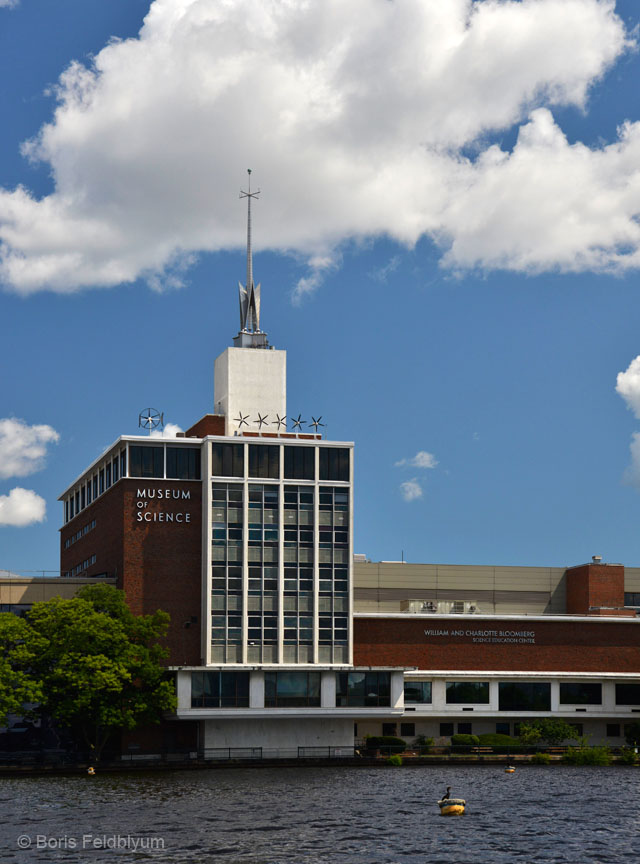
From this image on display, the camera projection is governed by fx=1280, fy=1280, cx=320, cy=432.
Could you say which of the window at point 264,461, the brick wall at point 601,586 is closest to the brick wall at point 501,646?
the brick wall at point 601,586

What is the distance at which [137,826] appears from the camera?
66438mm

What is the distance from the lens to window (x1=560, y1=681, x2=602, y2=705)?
406ft

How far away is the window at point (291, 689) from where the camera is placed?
112 m

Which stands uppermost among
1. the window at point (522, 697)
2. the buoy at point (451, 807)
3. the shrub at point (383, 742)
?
the window at point (522, 697)

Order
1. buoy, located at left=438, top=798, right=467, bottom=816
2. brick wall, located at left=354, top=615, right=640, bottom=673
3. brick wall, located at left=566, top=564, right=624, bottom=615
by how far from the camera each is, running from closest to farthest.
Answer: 1. buoy, located at left=438, top=798, right=467, bottom=816
2. brick wall, located at left=354, top=615, right=640, bottom=673
3. brick wall, located at left=566, top=564, right=624, bottom=615

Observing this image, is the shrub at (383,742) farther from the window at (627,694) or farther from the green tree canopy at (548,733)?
the window at (627,694)

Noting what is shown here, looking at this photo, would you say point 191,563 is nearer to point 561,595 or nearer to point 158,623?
point 158,623

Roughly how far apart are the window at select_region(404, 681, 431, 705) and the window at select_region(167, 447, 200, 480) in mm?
28276

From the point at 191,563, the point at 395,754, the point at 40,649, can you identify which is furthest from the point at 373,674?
the point at 40,649

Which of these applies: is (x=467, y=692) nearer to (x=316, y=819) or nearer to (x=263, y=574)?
(x=263, y=574)

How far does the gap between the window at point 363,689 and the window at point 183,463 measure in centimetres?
2234

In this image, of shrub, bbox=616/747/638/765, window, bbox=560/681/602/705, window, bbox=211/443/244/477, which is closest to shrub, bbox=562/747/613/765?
shrub, bbox=616/747/638/765

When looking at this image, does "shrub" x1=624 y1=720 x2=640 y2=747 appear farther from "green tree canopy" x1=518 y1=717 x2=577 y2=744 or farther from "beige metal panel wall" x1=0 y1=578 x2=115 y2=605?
"beige metal panel wall" x1=0 y1=578 x2=115 y2=605

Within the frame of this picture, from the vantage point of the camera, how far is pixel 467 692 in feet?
Result: 400
